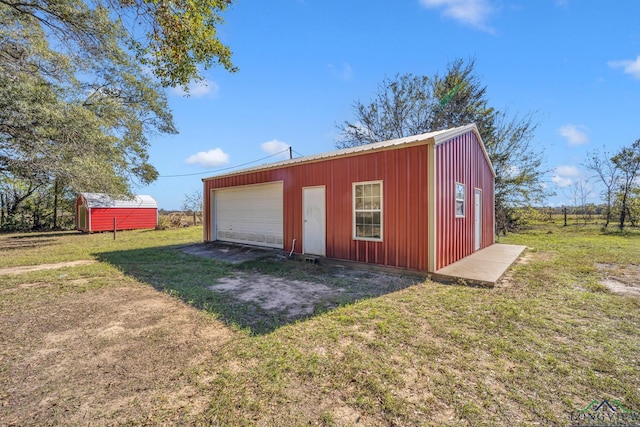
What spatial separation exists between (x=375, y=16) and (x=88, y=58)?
880 centimetres

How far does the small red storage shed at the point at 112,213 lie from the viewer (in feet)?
51.5

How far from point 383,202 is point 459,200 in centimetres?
238

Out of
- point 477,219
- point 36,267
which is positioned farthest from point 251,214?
point 477,219

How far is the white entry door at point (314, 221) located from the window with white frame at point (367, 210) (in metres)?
0.97

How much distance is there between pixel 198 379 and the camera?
227cm

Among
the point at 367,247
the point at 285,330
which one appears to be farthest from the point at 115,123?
the point at 285,330

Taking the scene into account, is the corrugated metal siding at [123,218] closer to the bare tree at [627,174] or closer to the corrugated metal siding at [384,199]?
the corrugated metal siding at [384,199]

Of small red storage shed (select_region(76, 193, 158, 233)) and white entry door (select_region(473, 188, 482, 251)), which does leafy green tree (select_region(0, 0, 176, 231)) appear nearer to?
small red storage shed (select_region(76, 193, 158, 233))

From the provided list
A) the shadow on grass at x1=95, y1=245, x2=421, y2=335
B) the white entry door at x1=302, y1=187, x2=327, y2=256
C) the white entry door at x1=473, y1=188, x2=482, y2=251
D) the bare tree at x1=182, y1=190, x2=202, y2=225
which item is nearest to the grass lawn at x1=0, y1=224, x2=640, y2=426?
the shadow on grass at x1=95, y1=245, x2=421, y2=335

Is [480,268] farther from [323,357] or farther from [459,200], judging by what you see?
[323,357]

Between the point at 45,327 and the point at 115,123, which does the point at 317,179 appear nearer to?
the point at 45,327

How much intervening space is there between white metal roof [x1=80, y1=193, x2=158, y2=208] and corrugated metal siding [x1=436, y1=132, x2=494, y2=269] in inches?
589

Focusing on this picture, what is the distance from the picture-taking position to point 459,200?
22.9 ft

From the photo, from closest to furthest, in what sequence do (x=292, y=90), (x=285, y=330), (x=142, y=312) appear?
1. (x=285, y=330)
2. (x=142, y=312)
3. (x=292, y=90)
